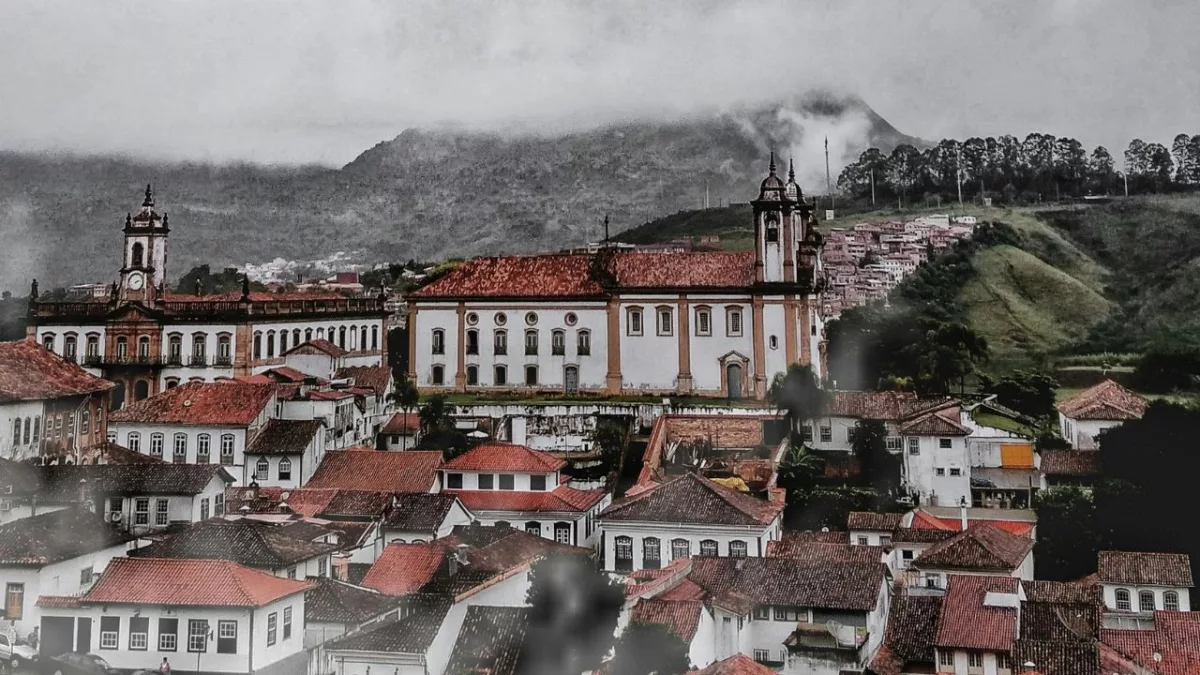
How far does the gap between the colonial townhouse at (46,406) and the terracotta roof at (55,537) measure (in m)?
2.02

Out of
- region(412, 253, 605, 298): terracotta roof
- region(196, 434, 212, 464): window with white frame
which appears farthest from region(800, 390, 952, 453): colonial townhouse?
region(196, 434, 212, 464): window with white frame

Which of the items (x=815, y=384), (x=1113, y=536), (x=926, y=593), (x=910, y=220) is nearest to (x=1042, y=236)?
(x=910, y=220)

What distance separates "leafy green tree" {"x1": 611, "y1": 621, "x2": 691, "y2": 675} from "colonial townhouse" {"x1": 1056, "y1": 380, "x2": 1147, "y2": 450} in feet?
41.3

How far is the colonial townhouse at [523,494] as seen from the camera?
16.5m

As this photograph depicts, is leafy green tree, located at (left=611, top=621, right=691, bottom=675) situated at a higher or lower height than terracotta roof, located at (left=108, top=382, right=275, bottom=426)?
lower

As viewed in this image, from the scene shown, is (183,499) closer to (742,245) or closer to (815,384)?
(815,384)

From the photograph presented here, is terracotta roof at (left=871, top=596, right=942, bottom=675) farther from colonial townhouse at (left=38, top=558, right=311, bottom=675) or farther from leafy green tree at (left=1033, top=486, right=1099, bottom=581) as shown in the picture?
colonial townhouse at (left=38, top=558, right=311, bottom=675)

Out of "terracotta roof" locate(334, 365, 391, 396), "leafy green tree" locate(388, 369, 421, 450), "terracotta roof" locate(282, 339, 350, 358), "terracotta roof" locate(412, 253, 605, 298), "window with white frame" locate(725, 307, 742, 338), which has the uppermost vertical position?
"terracotta roof" locate(412, 253, 605, 298)

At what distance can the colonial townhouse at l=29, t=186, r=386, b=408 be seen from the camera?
20.7 meters

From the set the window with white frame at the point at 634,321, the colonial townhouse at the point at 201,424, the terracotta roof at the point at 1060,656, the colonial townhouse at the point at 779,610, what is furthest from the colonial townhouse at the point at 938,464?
the colonial townhouse at the point at 201,424

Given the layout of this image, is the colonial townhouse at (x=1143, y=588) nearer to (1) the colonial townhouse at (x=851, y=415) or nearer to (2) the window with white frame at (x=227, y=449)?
(1) the colonial townhouse at (x=851, y=415)

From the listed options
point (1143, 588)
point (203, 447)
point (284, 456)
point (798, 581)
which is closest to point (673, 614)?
point (798, 581)

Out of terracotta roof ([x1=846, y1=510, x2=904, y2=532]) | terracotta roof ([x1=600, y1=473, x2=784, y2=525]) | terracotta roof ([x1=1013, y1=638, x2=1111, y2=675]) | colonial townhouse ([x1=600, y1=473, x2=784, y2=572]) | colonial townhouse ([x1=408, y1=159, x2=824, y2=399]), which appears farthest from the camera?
colonial townhouse ([x1=408, y1=159, x2=824, y2=399])

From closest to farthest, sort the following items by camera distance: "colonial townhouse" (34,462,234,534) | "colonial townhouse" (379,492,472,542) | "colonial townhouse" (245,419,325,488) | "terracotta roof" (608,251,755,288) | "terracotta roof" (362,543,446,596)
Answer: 1. "terracotta roof" (362,543,446,596)
2. "colonial townhouse" (34,462,234,534)
3. "colonial townhouse" (379,492,472,542)
4. "colonial townhouse" (245,419,325,488)
5. "terracotta roof" (608,251,755,288)
